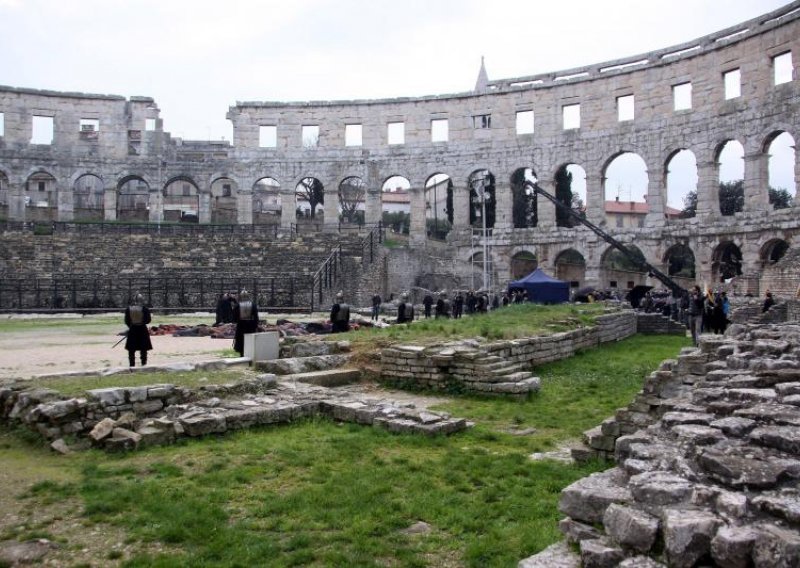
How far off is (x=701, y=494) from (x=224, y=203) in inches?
2105

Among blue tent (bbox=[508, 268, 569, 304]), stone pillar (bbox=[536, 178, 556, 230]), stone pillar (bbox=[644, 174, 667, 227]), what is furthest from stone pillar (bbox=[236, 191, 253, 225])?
stone pillar (bbox=[644, 174, 667, 227])

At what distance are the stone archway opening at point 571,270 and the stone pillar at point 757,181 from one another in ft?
32.7

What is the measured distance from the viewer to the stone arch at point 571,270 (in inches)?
1532

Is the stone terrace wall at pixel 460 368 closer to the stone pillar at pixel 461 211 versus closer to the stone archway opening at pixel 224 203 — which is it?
the stone pillar at pixel 461 211

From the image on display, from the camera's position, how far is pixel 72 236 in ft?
105

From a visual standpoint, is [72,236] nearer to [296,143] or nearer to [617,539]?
[296,143]

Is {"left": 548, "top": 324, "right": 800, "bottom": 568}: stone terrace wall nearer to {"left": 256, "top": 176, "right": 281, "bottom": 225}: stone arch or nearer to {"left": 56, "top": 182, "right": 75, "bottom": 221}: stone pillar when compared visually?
{"left": 56, "top": 182, "right": 75, "bottom": 221}: stone pillar

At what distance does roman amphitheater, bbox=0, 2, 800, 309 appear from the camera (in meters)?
28.8

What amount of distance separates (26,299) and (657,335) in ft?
77.5

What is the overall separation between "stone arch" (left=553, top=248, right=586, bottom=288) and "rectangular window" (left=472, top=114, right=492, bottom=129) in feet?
29.2

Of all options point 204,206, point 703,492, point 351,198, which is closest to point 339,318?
point 703,492

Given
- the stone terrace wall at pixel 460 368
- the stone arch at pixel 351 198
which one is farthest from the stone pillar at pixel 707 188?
the stone arch at pixel 351 198

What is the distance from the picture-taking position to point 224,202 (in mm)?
54344

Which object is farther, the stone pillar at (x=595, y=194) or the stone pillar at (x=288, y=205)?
the stone pillar at (x=288, y=205)
